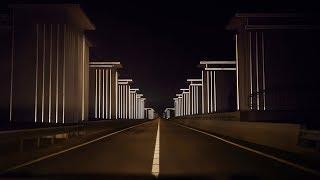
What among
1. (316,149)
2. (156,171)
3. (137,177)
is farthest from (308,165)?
(137,177)

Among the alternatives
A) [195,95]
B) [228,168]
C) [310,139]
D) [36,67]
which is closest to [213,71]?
[195,95]

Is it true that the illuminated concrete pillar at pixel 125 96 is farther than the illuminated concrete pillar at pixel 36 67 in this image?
Yes

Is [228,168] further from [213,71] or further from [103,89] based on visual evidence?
[103,89]

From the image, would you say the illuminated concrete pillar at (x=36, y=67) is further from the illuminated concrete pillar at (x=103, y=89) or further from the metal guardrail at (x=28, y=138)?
the illuminated concrete pillar at (x=103, y=89)

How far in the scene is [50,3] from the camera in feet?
198

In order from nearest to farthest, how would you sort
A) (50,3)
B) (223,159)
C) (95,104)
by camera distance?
(223,159) → (50,3) → (95,104)

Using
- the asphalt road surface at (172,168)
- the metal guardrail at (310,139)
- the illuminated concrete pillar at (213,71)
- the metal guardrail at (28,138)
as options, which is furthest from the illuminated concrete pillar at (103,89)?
the asphalt road surface at (172,168)

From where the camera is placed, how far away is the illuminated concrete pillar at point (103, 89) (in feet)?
421

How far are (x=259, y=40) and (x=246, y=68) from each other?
3.85 m

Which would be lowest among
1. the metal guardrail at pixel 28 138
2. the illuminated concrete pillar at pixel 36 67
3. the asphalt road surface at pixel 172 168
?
the asphalt road surface at pixel 172 168

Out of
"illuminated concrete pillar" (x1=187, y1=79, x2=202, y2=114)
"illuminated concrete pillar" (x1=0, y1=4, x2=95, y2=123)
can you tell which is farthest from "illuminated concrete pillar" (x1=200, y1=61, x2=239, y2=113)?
"illuminated concrete pillar" (x1=0, y1=4, x2=95, y2=123)

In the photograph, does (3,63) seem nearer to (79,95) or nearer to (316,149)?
(79,95)

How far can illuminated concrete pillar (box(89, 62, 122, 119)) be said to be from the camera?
421 ft

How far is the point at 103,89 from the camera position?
133000 mm
